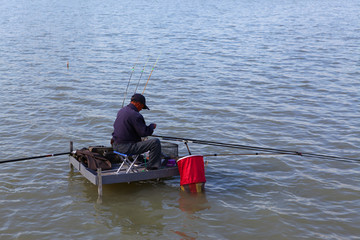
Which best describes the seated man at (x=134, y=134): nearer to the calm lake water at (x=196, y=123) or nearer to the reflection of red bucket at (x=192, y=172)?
the reflection of red bucket at (x=192, y=172)

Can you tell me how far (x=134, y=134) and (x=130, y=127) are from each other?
162 millimetres

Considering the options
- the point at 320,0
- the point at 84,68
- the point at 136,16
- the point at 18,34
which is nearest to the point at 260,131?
the point at 84,68

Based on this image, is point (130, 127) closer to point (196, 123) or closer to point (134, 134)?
point (134, 134)

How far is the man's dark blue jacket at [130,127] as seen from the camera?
8.06 meters

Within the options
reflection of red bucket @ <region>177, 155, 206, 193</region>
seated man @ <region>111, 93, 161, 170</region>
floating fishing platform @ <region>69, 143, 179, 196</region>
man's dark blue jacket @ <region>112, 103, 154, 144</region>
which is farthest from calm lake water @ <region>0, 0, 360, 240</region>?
man's dark blue jacket @ <region>112, 103, 154, 144</region>

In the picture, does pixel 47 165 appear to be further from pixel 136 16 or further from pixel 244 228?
pixel 136 16

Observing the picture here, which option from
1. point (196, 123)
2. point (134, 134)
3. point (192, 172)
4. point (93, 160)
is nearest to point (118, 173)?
point (93, 160)

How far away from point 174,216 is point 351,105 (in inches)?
328

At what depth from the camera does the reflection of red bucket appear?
811 cm

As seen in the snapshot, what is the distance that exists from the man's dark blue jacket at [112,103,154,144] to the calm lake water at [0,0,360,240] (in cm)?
99

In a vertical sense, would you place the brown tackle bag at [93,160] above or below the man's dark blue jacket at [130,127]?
below

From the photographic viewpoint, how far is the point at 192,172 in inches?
321

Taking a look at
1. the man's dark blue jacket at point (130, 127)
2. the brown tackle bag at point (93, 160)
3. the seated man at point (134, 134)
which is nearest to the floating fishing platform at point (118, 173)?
the brown tackle bag at point (93, 160)

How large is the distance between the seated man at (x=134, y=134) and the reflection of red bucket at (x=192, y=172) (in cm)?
45
